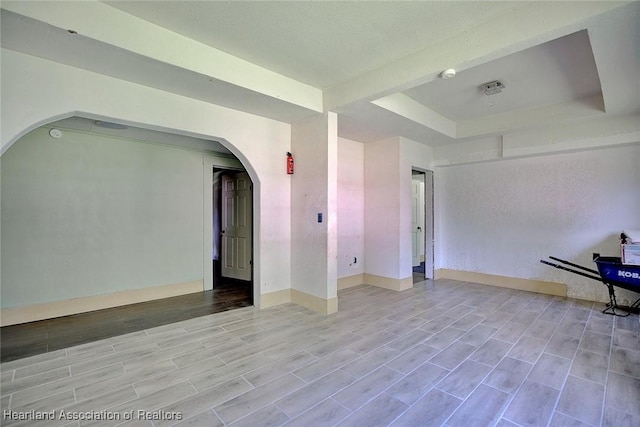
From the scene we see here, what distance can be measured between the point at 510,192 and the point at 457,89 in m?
2.47

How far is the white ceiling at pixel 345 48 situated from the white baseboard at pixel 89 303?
2.99m

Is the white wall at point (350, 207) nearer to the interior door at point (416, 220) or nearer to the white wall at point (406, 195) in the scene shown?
the white wall at point (406, 195)

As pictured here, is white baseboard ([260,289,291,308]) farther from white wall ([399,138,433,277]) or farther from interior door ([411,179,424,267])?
interior door ([411,179,424,267])

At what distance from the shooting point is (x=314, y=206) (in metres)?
3.87

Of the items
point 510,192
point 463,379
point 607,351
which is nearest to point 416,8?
point 463,379

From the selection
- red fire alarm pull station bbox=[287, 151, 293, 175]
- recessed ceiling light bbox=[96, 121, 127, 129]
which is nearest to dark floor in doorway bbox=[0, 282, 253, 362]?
red fire alarm pull station bbox=[287, 151, 293, 175]

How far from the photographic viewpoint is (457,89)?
11.8 ft

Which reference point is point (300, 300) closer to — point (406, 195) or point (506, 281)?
point (406, 195)

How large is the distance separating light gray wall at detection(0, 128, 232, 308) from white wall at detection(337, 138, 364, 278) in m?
2.43

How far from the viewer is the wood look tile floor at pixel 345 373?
6.08 feet

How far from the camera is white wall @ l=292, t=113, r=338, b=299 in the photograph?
12.2 feet

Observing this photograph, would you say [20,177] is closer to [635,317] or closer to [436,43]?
[436,43]

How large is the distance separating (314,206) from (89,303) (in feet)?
10.9

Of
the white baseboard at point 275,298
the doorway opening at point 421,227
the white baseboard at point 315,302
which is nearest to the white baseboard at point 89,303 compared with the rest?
the white baseboard at point 275,298
